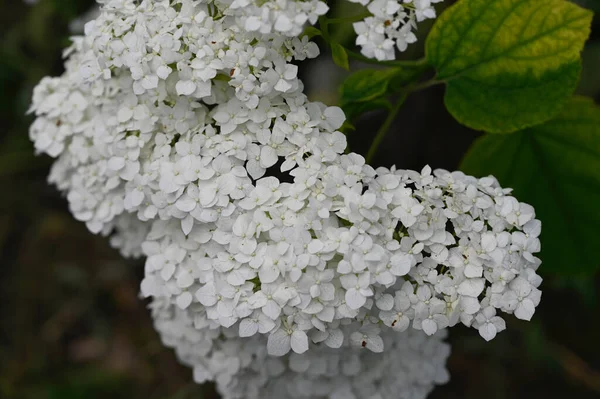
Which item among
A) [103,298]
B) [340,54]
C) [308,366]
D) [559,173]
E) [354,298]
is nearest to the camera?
[354,298]

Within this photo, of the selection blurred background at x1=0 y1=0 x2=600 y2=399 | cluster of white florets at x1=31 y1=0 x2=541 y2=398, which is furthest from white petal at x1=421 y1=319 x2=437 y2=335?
blurred background at x1=0 y1=0 x2=600 y2=399

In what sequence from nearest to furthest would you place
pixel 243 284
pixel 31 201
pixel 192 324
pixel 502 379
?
pixel 243 284
pixel 192 324
pixel 502 379
pixel 31 201

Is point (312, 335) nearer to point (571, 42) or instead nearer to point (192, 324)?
point (192, 324)

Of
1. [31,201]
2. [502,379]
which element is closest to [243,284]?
[502,379]

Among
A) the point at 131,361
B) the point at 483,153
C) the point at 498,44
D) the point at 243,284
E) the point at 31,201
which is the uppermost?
the point at 498,44

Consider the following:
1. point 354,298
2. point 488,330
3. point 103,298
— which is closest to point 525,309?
point 488,330

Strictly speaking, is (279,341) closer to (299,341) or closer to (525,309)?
(299,341)
